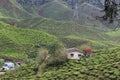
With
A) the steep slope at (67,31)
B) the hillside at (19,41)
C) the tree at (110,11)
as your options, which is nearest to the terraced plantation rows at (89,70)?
the tree at (110,11)

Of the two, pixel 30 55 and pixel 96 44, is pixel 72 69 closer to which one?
pixel 30 55

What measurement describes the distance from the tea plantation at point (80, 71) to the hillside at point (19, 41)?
1452 inches

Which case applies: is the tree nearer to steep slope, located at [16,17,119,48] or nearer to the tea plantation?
the tea plantation

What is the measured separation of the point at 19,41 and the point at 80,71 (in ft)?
204

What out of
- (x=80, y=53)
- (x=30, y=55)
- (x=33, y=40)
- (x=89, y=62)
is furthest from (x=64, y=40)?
(x=89, y=62)

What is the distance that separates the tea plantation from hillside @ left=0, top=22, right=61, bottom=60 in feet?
121

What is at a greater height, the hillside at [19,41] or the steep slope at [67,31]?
the steep slope at [67,31]

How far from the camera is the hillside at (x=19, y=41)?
3642 inches

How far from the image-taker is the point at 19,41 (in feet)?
342

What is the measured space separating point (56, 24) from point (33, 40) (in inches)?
1958

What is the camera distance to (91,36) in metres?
158

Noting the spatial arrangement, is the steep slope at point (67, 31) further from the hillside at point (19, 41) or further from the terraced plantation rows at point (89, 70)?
the terraced plantation rows at point (89, 70)

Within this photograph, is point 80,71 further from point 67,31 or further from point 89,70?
point 67,31

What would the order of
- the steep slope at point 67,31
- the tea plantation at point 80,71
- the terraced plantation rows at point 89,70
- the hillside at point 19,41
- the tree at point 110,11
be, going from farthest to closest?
the steep slope at point 67,31 → the hillside at point 19,41 → the tea plantation at point 80,71 → the terraced plantation rows at point 89,70 → the tree at point 110,11
